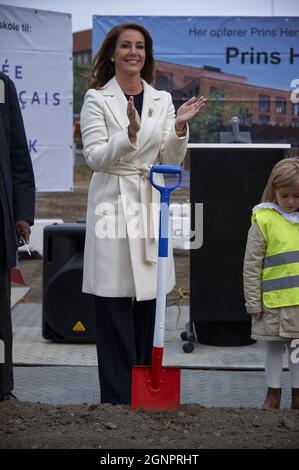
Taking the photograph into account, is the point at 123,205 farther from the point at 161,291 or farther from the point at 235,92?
the point at 235,92

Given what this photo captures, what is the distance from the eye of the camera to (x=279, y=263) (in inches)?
183

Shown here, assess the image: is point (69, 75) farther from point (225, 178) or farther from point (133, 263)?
point (133, 263)

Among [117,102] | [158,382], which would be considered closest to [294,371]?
[158,382]

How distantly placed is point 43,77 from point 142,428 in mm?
5961

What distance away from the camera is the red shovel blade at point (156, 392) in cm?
389

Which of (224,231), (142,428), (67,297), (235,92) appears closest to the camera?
(142,428)

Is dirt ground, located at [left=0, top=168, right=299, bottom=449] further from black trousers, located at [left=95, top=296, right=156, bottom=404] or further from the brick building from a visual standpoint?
the brick building

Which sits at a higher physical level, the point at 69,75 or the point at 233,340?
the point at 69,75

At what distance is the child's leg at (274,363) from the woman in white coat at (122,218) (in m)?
0.73

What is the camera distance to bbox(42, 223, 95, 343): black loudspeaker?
271 inches

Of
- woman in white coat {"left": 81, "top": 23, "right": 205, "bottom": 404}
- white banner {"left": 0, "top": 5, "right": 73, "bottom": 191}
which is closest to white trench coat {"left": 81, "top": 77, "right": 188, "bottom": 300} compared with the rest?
woman in white coat {"left": 81, "top": 23, "right": 205, "bottom": 404}
